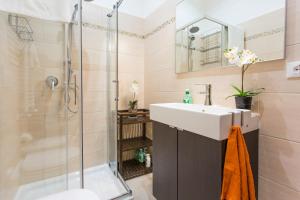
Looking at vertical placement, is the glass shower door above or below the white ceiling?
below

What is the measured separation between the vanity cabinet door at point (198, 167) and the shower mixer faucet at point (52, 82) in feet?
4.38

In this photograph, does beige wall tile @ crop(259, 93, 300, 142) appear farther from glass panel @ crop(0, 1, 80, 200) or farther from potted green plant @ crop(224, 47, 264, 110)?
glass panel @ crop(0, 1, 80, 200)

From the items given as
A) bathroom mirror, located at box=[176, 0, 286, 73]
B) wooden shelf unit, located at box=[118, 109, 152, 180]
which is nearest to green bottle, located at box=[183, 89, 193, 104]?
bathroom mirror, located at box=[176, 0, 286, 73]

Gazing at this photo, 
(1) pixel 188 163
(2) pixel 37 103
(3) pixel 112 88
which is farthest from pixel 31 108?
(1) pixel 188 163

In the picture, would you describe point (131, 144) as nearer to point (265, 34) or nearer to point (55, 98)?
point (55, 98)

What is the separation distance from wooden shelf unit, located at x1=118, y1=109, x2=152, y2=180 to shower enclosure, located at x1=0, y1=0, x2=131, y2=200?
9cm

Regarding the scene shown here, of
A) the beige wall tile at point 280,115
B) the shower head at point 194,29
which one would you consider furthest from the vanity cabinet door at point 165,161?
the shower head at point 194,29

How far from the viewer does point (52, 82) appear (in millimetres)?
1681

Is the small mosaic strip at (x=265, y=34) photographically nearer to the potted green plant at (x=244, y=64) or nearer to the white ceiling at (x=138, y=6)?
the potted green plant at (x=244, y=64)

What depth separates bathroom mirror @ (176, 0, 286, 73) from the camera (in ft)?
3.38

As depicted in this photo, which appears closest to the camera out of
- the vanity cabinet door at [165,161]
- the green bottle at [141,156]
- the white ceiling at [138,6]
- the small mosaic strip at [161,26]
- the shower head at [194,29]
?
the vanity cabinet door at [165,161]

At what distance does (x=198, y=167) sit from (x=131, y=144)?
45.8 inches

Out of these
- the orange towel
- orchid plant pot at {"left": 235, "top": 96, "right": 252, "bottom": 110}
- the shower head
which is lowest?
the orange towel

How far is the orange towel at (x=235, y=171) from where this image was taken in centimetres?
88
